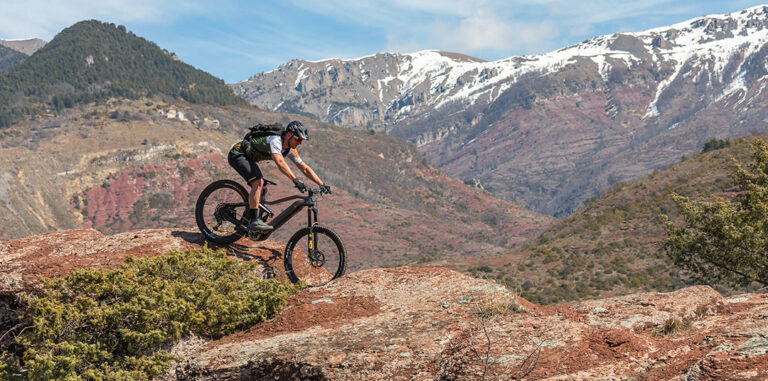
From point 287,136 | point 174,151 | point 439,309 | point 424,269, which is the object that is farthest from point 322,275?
point 174,151

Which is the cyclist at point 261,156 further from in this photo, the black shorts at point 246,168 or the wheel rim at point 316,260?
the wheel rim at point 316,260

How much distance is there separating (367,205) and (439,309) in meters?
146

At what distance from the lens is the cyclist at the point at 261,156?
961 cm

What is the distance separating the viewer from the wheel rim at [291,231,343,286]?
10008 millimetres

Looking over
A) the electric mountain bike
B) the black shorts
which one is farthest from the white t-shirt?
the electric mountain bike

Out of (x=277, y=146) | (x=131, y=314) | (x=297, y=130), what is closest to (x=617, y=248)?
(x=297, y=130)

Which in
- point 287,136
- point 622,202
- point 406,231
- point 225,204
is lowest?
point 406,231

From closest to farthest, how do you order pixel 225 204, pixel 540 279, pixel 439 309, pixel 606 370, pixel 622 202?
pixel 606 370 < pixel 439 309 < pixel 225 204 < pixel 540 279 < pixel 622 202

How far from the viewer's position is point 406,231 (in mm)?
147500

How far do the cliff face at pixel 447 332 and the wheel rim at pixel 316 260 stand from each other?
716 mm

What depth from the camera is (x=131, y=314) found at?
7.46m

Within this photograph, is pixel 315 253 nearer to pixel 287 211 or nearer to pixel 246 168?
pixel 287 211

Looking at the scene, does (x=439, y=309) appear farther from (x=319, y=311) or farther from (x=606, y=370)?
(x=606, y=370)

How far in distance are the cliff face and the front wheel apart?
0.62 meters
